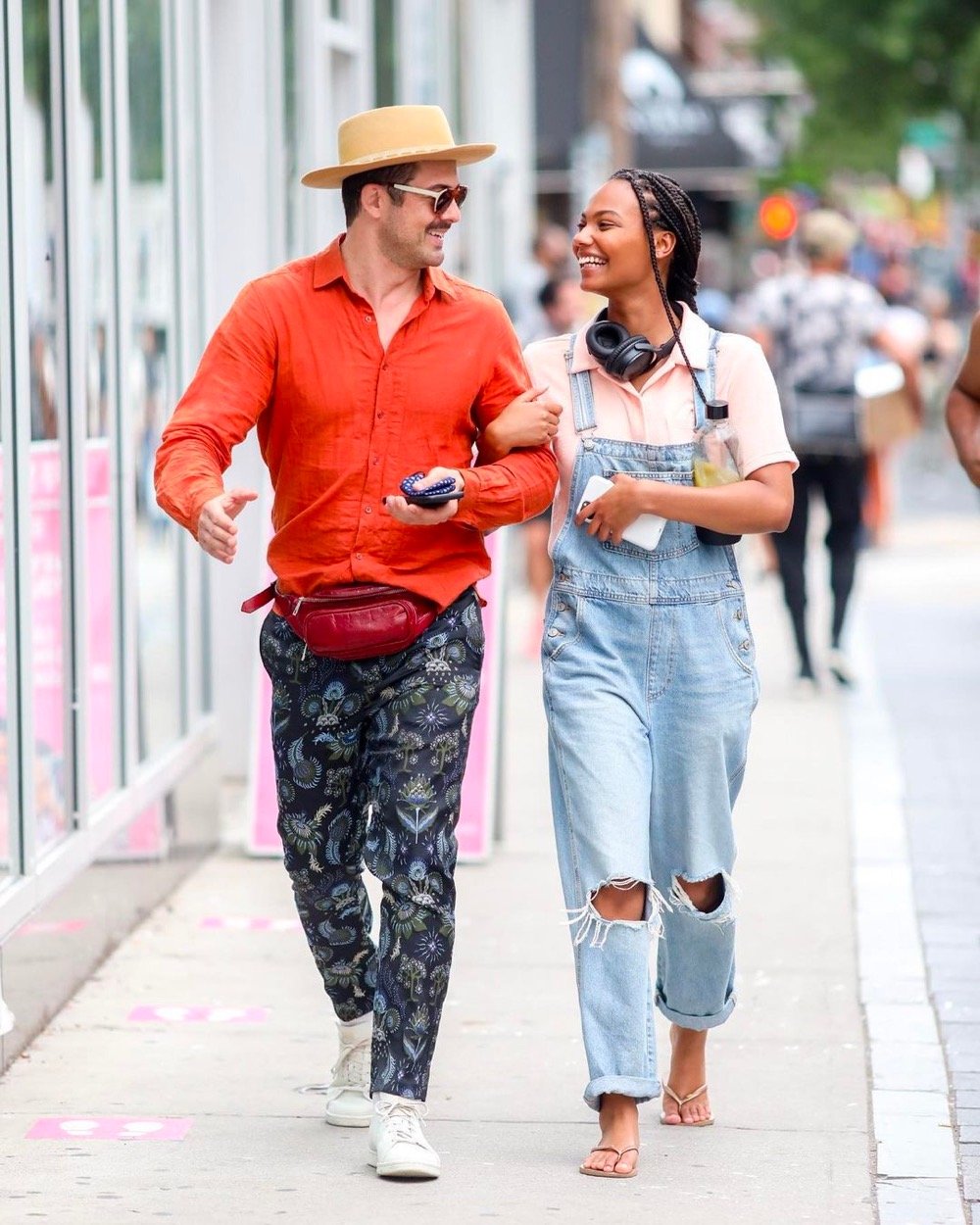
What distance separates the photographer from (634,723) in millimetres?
4383

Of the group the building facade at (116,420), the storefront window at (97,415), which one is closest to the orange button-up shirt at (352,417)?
the building facade at (116,420)

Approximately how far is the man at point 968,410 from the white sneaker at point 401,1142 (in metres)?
1.92

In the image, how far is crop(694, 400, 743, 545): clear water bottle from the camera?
4.38 meters

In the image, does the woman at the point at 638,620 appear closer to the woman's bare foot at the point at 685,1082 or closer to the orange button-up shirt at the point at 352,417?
the orange button-up shirt at the point at 352,417

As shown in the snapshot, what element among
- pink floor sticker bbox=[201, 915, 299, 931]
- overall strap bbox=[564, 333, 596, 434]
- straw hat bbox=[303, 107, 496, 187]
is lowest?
pink floor sticker bbox=[201, 915, 299, 931]

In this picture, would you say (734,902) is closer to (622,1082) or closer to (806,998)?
(622,1082)

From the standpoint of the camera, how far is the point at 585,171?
1859 centimetres

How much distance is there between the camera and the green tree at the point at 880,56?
37062 mm

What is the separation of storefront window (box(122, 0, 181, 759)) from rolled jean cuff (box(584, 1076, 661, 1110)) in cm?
264

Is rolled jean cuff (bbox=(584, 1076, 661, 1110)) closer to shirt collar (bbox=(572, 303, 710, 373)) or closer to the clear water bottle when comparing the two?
the clear water bottle

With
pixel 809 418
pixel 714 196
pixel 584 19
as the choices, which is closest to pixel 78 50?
pixel 809 418

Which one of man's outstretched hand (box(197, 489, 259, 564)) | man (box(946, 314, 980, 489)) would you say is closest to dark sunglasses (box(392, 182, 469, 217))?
A: man's outstretched hand (box(197, 489, 259, 564))

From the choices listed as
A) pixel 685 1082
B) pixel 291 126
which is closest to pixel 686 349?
pixel 685 1082

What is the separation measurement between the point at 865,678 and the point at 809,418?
60.7 inches
